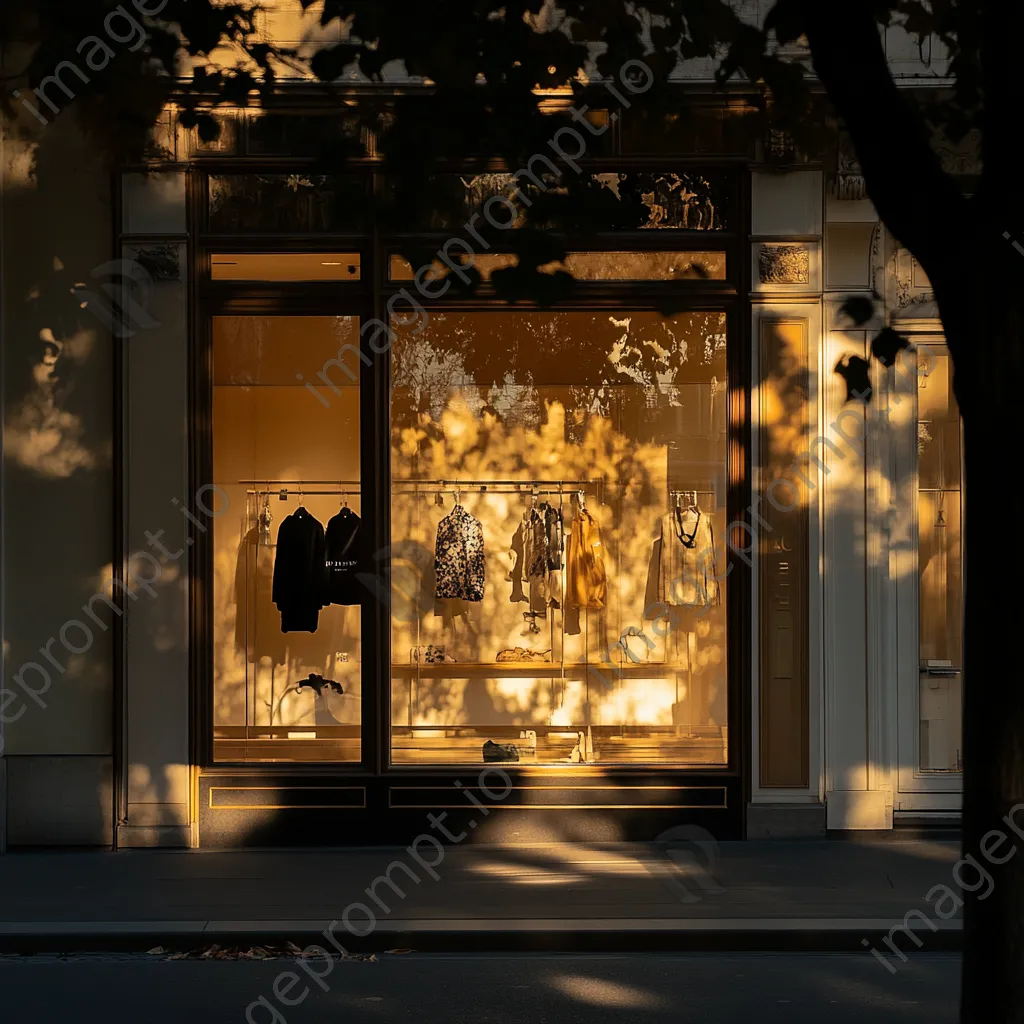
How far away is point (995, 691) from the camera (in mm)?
4020

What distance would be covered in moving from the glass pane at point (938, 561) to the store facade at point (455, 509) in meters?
0.02

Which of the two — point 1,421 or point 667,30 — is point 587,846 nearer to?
point 1,421

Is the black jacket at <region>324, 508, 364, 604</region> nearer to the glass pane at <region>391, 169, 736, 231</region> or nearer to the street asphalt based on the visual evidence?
the glass pane at <region>391, 169, 736, 231</region>

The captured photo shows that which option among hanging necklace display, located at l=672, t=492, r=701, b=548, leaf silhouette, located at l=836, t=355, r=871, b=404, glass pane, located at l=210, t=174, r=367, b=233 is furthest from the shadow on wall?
leaf silhouette, located at l=836, t=355, r=871, b=404

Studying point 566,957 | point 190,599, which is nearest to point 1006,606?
point 566,957

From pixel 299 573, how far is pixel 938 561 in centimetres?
489

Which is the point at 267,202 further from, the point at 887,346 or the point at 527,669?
the point at 887,346

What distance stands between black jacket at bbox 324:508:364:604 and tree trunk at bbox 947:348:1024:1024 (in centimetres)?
715

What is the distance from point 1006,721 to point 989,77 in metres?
1.90

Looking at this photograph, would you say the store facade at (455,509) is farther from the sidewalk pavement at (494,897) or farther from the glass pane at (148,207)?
the sidewalk pavement at (494,897)

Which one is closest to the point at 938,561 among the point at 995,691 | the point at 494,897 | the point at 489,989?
the point at 494,897

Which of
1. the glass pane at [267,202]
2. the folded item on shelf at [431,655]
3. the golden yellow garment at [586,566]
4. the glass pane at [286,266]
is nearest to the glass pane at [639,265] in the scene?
the glass pane at [286,266]

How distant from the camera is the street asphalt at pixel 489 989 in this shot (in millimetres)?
6566

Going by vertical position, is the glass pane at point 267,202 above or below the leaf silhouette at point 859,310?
above
